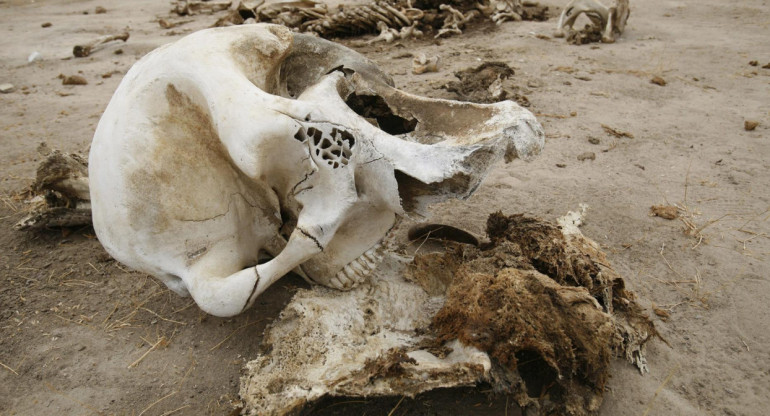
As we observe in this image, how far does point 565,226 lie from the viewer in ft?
9.07

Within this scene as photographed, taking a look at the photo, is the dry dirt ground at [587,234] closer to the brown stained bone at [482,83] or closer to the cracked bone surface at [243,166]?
the brown stained bone at [482,83]

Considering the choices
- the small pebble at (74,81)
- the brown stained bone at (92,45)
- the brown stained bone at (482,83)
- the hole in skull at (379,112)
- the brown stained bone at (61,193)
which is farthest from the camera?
the brown stained bone at (92,45)

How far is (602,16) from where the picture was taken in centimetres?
652

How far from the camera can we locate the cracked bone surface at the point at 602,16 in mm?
6391

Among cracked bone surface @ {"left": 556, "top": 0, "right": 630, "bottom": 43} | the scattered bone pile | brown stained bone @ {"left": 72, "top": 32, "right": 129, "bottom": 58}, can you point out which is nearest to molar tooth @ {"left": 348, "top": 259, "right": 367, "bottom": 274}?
the scattered bone pile

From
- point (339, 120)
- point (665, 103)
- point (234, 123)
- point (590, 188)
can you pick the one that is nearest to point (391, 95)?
point (339, 120)

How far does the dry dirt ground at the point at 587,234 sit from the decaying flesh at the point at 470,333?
0.60 ft

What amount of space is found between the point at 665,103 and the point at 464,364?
162 inches

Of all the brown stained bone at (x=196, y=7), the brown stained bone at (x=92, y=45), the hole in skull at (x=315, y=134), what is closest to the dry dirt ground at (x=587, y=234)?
the hole in skull at (x=315, y=134)

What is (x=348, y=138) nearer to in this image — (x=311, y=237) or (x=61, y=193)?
(x=311, y=237)

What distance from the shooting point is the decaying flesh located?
5.61ft

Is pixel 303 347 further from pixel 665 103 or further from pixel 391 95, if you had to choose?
pixel 665 103

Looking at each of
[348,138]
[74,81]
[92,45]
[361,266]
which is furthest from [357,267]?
[92,45]

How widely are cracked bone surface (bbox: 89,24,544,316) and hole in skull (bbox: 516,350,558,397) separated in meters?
0.70
